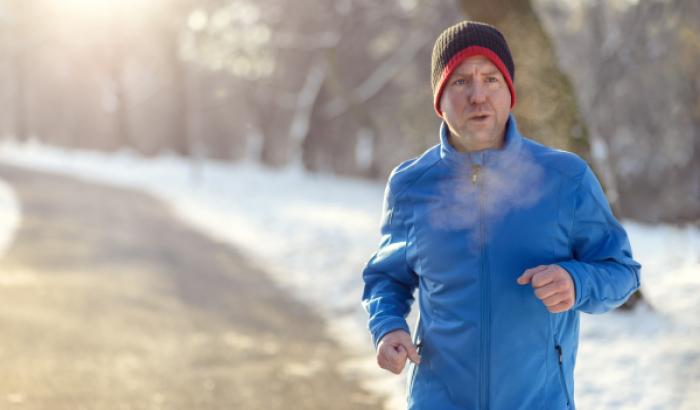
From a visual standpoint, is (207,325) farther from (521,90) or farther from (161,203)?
(161,203)

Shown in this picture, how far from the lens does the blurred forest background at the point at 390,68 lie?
815cm

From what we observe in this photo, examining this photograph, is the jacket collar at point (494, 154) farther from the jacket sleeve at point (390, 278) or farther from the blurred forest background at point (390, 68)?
the blurred forest background at point (390, 68)

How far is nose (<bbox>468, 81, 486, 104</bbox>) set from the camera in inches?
98.7

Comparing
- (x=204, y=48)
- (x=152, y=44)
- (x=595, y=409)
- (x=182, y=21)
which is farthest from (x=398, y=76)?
(x=595, y=409)

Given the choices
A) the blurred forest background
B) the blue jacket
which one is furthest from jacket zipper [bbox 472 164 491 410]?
the blurred forest background

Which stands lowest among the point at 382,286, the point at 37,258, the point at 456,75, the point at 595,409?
the point at 37,258

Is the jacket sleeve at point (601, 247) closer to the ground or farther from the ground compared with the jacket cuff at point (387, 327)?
farther from the ground

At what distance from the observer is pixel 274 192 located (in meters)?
21.7

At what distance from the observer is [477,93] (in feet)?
8.25

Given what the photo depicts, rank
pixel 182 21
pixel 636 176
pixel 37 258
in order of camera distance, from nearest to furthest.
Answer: pixel 37 258 → pixel 636 176 → pixel 182 21

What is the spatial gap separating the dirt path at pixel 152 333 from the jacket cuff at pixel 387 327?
333 cm

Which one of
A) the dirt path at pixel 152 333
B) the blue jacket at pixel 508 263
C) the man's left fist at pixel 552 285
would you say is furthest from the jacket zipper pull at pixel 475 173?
the dirt path at pixel 152 333

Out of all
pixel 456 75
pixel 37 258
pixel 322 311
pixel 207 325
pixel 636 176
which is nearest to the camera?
pixel 456 75

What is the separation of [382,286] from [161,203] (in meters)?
18.4
